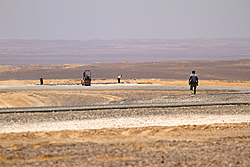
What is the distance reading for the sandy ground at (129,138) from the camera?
336 inches

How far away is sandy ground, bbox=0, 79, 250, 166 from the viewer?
8.54 m

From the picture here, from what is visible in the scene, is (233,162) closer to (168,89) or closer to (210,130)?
(210,130)

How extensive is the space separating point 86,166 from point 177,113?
935 cm

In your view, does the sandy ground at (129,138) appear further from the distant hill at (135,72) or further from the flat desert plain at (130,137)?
the distant hill at (135,72)

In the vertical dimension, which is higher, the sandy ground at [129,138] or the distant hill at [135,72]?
the distant hill at [135,72]

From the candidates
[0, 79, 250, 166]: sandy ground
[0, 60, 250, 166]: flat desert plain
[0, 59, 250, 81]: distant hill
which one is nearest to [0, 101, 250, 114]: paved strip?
[0, 60, 250, 166]: flat desert plain

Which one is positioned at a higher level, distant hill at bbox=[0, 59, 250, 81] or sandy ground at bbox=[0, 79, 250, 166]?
distant hill at bbox=[0, 59, 250, 81]

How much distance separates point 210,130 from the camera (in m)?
12.5

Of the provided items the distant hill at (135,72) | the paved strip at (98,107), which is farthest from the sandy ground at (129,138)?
the distant hill at (135,72)

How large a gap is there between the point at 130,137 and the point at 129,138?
0.70 feet

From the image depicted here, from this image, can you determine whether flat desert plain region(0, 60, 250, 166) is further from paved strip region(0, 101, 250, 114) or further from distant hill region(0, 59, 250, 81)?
distant hill region(0, 59, 250, 81)

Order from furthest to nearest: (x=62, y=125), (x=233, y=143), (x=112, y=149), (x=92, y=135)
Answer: (x=62, y=125) < (x=92, y=135) < (x=233, y=143) < (x=112, y=149)

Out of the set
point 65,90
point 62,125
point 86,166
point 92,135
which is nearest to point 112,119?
point 62,125

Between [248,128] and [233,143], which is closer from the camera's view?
[233,143]
